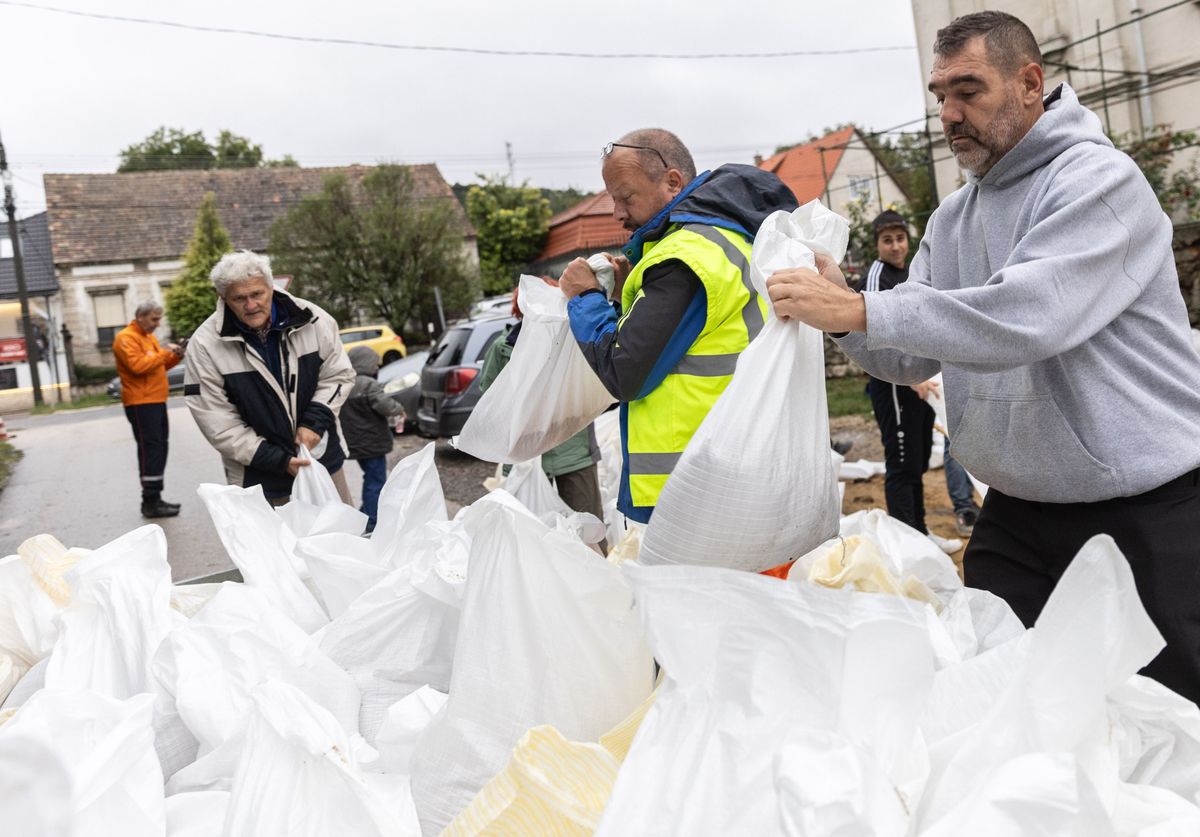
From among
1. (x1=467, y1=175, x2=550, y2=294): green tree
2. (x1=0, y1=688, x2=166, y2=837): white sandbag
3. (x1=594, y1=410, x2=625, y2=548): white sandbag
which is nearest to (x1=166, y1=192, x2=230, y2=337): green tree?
(x1=467, y1=175, x2=550, y2=294): green tree

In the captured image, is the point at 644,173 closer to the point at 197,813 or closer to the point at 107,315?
the point at 197,813

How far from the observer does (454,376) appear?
973 centimetres

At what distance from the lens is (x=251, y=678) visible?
185cm

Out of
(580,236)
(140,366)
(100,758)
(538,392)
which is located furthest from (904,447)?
(580,236)

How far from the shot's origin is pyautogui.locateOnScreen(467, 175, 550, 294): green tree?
3431 centimetres

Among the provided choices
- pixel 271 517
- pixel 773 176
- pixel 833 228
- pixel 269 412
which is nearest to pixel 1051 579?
pixel 833 228

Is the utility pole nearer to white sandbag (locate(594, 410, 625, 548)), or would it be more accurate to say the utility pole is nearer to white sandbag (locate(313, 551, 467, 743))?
white sandbag (locate(594, 410, 625, 548))

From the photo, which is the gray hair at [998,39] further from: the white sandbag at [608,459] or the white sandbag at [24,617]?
the white sandbag at [608,459]

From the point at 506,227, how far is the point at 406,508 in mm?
32231

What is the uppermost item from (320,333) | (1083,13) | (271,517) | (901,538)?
(1083,13)

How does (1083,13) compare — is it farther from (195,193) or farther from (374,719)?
(195,193)

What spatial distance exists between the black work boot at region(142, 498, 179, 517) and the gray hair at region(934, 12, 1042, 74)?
747 cm

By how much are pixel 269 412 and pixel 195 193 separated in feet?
116

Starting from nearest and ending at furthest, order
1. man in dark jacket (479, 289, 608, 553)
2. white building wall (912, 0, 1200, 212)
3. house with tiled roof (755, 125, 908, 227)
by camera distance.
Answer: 1. man in dark jacket (479, 289, 608, 553)
2. white building wall (912, 0, 1200, 212)
3. house with tiled roof (755, 125, 908, 227)
